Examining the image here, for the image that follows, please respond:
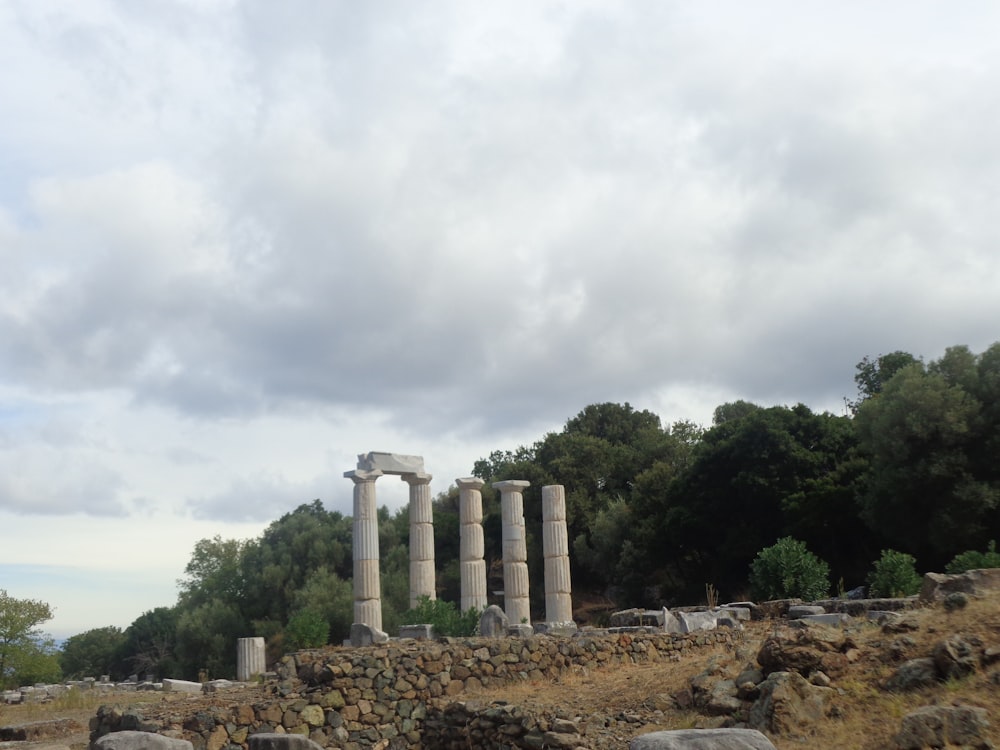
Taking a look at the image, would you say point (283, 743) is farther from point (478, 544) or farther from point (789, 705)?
point (478, 544)

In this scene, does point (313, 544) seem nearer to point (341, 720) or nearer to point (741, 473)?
point (741, 473)

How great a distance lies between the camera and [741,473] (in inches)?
1427

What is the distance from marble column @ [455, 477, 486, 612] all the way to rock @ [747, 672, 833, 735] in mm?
20338

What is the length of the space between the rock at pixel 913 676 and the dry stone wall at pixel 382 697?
4.74m

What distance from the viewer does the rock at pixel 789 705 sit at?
10648 mm

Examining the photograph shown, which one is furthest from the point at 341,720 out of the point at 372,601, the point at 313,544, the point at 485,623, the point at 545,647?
the point at 313,544

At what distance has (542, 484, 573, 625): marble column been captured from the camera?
31.1 metres

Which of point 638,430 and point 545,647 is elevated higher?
point 638,430

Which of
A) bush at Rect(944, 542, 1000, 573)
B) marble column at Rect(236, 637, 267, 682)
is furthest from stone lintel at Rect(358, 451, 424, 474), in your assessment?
bush at Rect(944, 542, 1000, 573)

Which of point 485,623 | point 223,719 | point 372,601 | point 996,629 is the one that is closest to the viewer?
point 996,629

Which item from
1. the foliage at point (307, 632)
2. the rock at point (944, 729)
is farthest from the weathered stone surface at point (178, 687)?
the rock at point (944, 729)

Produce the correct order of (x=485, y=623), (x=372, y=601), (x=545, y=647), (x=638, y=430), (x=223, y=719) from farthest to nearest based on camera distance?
1. (x=638, y=430)
2. (x=372, y=601)
3. (x=485, y=623)
4. (x=545, y=647)
5. (x=223, y=719)

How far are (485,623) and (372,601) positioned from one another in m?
9.36

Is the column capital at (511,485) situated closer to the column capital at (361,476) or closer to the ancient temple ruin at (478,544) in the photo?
the ancient temple ruin at (478,544)
